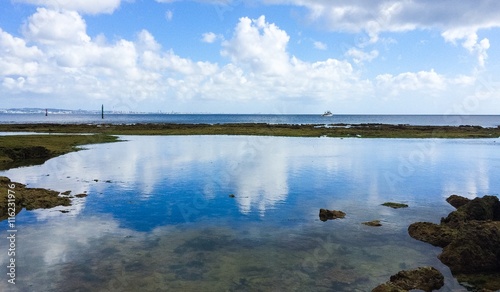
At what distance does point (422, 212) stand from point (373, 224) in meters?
4.74

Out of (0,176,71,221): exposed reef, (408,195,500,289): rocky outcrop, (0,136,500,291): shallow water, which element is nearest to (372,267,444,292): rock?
(0,136,500,291): shallow water

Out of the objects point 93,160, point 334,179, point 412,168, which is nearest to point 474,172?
point 412,168

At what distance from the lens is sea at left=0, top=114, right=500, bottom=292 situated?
1391 cm

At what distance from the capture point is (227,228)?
19.7m

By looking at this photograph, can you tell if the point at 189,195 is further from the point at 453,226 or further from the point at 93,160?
the point at 93,160

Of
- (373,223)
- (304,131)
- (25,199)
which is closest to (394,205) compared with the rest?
(373,223)

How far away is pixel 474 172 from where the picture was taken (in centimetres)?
3753

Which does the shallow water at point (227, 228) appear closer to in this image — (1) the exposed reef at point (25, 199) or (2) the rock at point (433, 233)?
(2) the rock at point (433, 233)

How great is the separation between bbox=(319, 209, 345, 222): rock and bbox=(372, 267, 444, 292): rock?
771 cm

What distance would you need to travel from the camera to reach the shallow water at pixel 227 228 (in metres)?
13.9

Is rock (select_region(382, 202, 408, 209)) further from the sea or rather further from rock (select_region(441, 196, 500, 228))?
rock (select_region(441, 196, 500, 228))

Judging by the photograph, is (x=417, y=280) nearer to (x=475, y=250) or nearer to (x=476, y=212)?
(x=475, y=250)

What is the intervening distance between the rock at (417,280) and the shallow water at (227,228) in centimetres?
52

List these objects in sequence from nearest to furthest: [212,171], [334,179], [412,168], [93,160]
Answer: [334,179]
[212,171]
[412,168]
[93,160]
